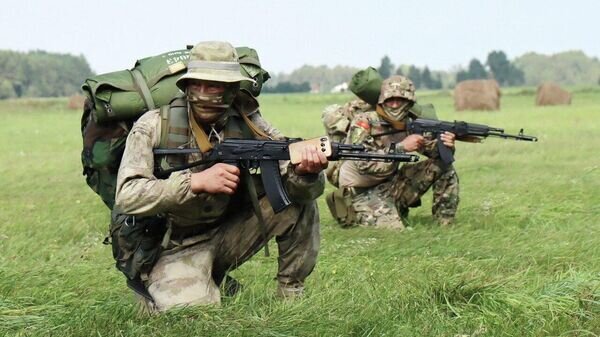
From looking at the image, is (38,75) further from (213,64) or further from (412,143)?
(213,64)

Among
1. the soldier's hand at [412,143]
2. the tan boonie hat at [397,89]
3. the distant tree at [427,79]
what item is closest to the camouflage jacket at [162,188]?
the soldier's hand at [412,143]

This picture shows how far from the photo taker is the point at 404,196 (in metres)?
8.72

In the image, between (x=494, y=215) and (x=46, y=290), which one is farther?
(x=494, y=215)

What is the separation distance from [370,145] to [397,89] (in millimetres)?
552

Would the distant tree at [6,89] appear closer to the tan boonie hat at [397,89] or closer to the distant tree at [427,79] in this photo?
the distant tree at [427,79]

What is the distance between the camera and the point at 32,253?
6.90 m

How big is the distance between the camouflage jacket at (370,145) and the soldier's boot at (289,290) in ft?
10.5

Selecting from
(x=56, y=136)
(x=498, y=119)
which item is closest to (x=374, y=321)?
(x=56, y=136)

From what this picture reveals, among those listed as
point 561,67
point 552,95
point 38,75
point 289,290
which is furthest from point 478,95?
point 561,67

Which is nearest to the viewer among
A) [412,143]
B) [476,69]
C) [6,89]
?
[412,143]

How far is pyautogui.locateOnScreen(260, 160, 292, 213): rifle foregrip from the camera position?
15.1ft

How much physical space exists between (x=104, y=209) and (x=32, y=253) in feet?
8.90

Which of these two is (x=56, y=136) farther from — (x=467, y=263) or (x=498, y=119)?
(x=467, y=263)

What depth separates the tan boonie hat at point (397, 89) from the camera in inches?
323
